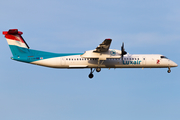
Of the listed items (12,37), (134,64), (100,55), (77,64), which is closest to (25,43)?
(12,37)

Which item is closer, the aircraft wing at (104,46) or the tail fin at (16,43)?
the aircraft wing at (104,46)

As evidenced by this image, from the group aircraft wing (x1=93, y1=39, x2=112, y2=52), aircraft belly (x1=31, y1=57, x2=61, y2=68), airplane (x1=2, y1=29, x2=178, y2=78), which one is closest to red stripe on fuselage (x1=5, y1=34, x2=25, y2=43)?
airplane (x1=2, y1=29, x2=178, y2=78)

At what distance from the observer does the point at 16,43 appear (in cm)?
3256

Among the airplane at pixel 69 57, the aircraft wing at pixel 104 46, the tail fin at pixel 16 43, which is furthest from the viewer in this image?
the tail fin at pixel 16 43

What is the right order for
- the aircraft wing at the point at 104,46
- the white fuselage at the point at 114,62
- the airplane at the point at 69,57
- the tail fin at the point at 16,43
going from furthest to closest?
the white fuselage at the point at 114,62 < the tail fin at the point at 16,43 < the airplane at the point at 69,57 < the aircraft wing at the point at 104,46

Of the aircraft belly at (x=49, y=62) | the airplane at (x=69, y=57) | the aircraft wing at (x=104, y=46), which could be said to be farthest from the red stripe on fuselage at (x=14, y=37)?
the aircraft wing at (x=104, y=46)

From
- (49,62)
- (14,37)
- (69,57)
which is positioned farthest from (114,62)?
(14,37)

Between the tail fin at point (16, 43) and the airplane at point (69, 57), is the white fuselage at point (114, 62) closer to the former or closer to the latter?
the airplane at point (69, 57)

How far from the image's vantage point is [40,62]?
3231 centimetres

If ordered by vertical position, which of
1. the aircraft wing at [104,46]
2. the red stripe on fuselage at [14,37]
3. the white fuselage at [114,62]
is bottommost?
the white fuselage at [114,62]

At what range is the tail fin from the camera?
1268 inches

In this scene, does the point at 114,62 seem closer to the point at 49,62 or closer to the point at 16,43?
the point at 49,62

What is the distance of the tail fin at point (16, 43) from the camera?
32.2 m

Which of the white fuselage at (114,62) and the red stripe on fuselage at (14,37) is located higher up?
the red stripe on fuselage at (14,37)
